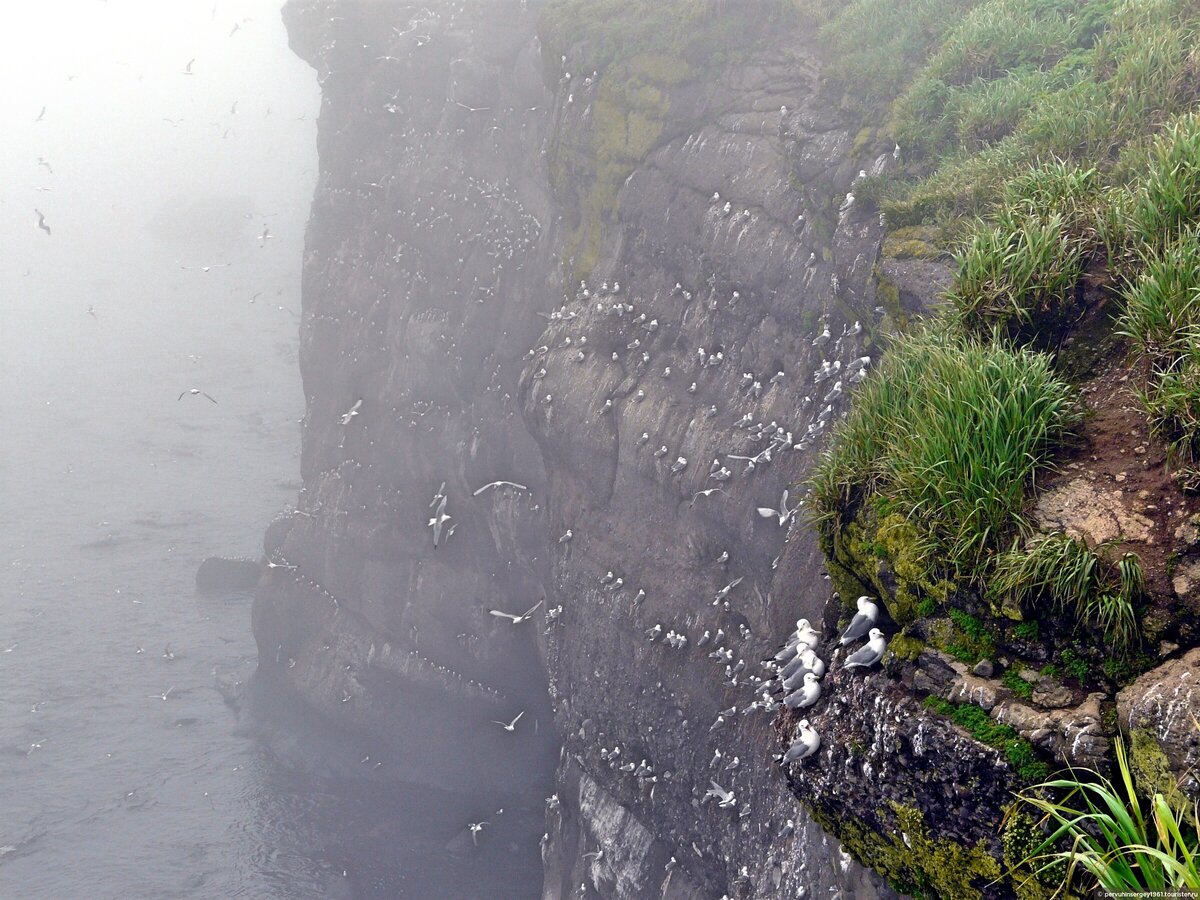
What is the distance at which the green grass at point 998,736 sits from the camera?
5949 millimetres

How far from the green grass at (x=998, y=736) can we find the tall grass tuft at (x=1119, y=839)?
0.14m

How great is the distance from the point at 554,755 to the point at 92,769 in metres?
20.1

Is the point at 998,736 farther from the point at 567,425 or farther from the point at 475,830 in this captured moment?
the point at 475,830

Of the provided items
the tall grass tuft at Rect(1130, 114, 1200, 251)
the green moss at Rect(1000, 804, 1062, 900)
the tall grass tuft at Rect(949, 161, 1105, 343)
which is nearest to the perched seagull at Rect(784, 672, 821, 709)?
the green moss at Rect(1000, 804, 1062, 900)

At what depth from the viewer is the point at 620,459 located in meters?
22.3

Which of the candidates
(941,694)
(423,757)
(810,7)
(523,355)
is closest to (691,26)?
(810,7)

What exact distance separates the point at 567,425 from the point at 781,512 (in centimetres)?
776

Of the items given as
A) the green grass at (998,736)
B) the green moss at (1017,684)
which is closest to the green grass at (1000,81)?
the green moss at (1017,684)

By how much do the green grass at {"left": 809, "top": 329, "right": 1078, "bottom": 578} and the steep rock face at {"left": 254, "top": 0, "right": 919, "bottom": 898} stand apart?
3.98 meters

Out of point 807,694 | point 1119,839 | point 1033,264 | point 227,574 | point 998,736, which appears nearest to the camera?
point 1119,839

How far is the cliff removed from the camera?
7781 millimetres

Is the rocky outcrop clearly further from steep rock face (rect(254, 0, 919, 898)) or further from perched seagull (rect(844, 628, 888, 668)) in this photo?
steep rock face (rect(254, 0, 919, 898))

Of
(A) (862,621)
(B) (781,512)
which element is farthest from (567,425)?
(A) (862,621)

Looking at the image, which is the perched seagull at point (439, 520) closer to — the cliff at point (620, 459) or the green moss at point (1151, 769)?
the cliff at point (620, 459)
